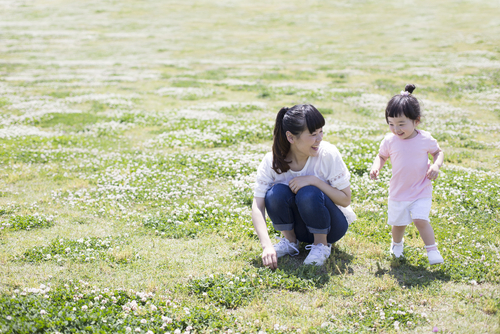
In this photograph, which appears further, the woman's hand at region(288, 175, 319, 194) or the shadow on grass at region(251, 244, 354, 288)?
the woman's hand at region(288, 175, 319, 194)

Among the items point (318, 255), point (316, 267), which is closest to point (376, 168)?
point (318, 255)

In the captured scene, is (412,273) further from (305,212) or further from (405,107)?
(405,107)

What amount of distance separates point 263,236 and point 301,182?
100 cm

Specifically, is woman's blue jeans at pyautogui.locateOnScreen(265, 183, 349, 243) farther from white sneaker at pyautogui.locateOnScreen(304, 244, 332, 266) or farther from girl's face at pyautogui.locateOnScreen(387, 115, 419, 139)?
girl's face at pyautogui.locateOnScreen(387, 115, 419, 139)

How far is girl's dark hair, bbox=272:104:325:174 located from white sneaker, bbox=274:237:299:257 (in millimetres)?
1229

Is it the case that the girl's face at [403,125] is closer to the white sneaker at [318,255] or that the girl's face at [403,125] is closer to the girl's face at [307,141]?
the girl's face at [307,141]

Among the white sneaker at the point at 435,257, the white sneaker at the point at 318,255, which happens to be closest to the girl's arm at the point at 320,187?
the white sneaker at the point at 318,255

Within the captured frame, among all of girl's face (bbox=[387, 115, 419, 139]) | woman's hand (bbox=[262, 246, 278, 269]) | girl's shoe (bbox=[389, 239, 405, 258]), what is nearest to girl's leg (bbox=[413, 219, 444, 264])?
girl's shoe (bbox=[389, 239, 405, 258])

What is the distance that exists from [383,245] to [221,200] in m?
3.68

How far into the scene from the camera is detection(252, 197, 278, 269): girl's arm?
5.81 m

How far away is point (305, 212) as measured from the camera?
19.9ft

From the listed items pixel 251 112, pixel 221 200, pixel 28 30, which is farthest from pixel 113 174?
pixel 28 30

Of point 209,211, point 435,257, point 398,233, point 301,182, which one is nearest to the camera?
point 435,257

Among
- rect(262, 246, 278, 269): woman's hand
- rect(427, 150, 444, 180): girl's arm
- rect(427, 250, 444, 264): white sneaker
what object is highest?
rect(427, 150, 444, 180): girl's arm
